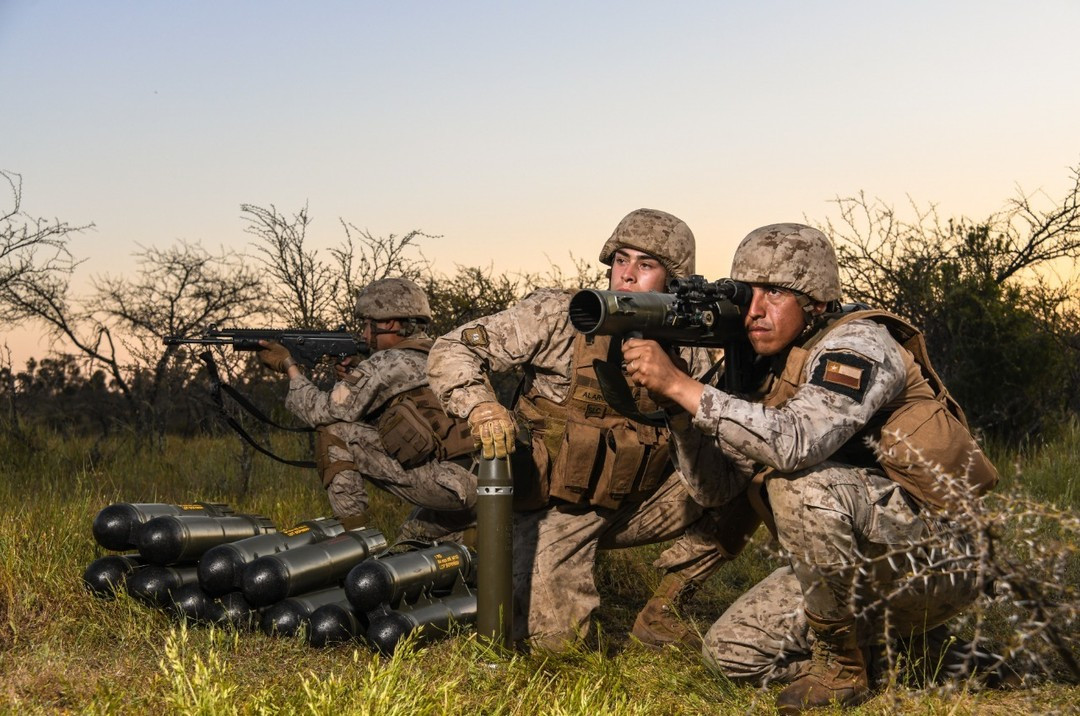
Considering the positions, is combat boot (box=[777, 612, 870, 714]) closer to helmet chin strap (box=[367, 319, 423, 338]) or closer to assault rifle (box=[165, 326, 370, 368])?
helmet chin strap (box=[367, 319, 423, 338])

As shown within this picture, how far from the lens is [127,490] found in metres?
7.95

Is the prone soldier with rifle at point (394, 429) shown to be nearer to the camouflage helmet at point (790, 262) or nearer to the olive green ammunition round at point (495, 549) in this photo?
the olive green ammunition round at point (495, 549)

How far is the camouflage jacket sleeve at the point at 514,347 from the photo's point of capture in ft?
15.4

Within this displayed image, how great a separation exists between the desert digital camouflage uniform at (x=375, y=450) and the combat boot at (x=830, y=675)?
8.44 ft

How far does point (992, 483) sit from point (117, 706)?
3.03m

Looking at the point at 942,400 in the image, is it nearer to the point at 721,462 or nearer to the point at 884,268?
the point at 721,462

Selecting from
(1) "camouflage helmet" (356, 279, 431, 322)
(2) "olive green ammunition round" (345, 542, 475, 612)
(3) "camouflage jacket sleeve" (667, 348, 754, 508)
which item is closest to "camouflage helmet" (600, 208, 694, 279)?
(3) "camouflage jacket sleeve" (667, 348, 754, 508)

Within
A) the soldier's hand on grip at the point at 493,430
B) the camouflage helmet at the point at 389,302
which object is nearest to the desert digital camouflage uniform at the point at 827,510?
the soldier's hand on grip at the point at 493,430

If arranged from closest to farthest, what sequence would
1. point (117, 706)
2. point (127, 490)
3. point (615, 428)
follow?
1. point (117, 706)
2. point (615, 428)
3. point (127, 490)

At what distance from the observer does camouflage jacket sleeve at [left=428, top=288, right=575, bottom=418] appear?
15.4 feet

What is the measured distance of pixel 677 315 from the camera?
388cm

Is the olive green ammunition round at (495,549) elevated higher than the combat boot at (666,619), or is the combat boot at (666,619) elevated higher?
the olive green ammunition round at (495,549)

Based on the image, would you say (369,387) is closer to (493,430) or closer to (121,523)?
(121,523)

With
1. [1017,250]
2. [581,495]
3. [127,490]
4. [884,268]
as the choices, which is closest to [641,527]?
[581,495]
